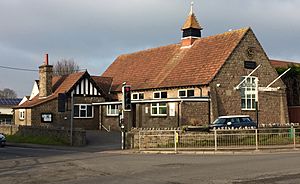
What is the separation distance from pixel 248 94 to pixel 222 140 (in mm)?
14769

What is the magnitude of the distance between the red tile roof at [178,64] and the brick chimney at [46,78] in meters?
6.75

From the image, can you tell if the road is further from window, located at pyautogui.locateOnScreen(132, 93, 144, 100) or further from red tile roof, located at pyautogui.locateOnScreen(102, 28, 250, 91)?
window, located at pyautogui.locateOnScreen(132, 93, 144, 100)

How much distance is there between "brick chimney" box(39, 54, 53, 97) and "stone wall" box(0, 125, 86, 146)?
4918mm

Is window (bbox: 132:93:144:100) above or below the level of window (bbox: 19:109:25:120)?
above

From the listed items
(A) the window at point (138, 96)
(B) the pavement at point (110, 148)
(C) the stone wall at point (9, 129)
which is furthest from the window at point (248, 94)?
(C) the stone wall at point (9, 129)

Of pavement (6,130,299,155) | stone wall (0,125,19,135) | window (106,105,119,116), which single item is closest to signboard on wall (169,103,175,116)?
pavement (6,130,299,155)

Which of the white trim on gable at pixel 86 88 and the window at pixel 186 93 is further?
the white trim on gable at pixel 86 88

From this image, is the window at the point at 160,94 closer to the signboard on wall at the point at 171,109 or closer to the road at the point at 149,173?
the signboard on wall at the point at 171,109

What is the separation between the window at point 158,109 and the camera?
3488 centimetres

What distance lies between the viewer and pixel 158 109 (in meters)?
35.4

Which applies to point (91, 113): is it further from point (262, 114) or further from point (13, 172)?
point (13, 172)

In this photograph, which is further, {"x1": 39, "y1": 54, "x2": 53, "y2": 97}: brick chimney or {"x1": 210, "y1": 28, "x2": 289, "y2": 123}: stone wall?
{"x1": 39, "y1": 54, "x2": 53, "y2": 97}: brick chimney

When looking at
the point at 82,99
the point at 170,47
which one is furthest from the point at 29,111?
the point at 170,47

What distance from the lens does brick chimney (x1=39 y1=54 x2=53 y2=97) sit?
42219mm
